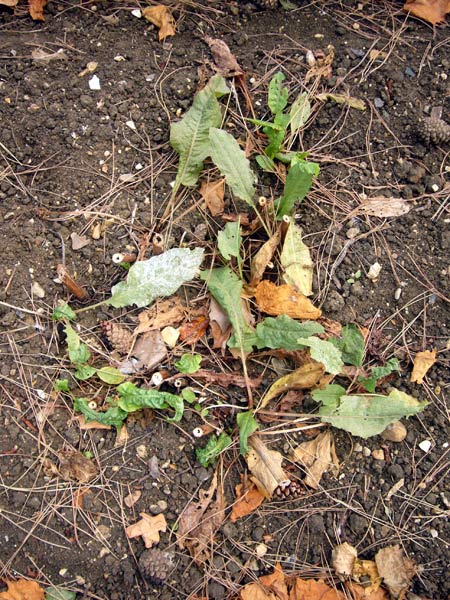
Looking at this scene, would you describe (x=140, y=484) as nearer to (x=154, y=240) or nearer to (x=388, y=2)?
(x=154, y=240)

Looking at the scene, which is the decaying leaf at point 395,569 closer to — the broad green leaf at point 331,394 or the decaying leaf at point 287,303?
the broad green leaf at point 331,394

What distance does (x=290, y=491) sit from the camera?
2.06 meters

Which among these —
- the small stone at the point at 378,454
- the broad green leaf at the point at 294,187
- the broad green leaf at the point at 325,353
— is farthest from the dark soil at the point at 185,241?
the broad green leaf at the point at 325,353

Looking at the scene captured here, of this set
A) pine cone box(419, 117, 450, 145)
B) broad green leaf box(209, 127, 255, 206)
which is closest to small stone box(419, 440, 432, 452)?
broad green leaf box(209, 127, 255, 206)

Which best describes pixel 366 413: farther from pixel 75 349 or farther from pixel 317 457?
pixel 75 349

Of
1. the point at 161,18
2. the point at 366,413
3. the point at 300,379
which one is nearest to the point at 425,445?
the point at 366,413

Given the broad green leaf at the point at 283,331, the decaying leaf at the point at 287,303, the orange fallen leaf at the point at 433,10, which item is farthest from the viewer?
the orange fallen leaf at the point at 433,10

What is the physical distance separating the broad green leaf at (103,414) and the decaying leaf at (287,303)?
2.16 ft

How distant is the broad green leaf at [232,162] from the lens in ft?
7.14

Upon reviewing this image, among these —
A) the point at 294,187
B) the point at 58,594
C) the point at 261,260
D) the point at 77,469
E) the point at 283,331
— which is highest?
the point at 294,187

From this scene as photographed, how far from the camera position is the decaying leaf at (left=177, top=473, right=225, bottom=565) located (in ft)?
6.62

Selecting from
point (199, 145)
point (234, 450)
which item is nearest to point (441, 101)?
point (199, 145)

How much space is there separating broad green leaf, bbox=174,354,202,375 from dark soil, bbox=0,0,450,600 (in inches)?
5.1

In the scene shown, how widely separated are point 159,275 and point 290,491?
92 cm
